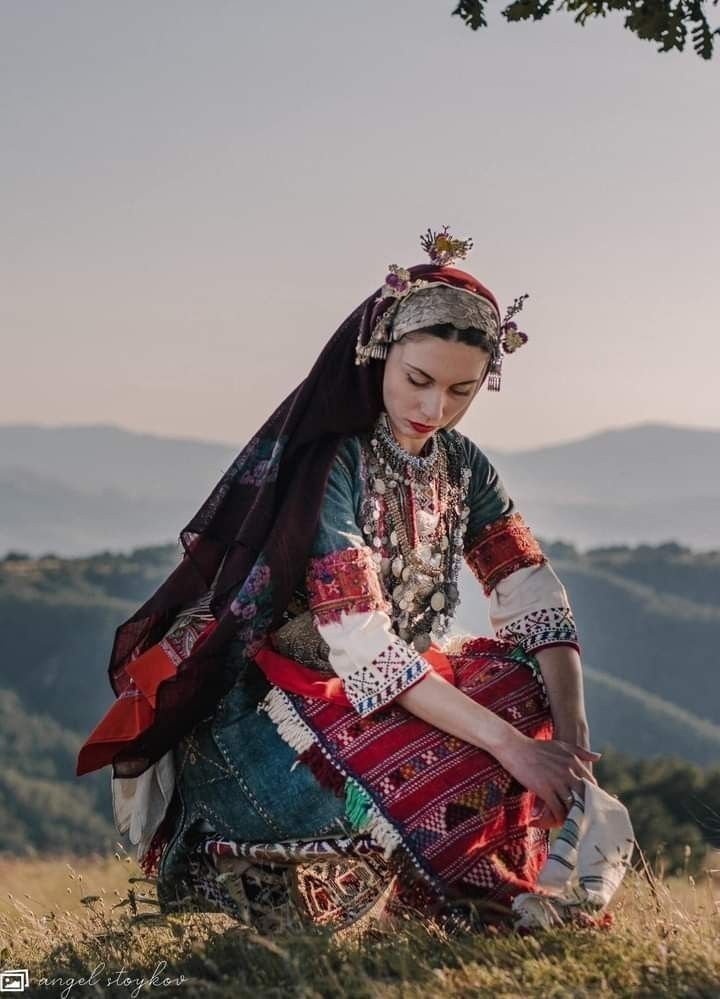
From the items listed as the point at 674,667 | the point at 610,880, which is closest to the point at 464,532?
the point at 610,880

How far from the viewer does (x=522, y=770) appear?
3588 mm

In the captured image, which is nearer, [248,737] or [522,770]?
[522,770]

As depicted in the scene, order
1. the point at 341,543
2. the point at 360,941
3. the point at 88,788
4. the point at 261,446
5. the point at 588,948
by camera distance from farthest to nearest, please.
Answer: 1. the point at 88,788
2. the point at 261,446
3. the point at 341,543
4. the point at 360,941
5. the point at 588,948

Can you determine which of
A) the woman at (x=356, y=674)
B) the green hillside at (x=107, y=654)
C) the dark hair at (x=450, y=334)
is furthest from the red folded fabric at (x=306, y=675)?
the green hillside at (x=107, y=654)

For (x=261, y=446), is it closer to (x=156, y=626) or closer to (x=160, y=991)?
(x=156, y=626)

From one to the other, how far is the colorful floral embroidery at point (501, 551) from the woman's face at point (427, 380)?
0.47 metres

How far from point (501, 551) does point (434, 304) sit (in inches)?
33.5

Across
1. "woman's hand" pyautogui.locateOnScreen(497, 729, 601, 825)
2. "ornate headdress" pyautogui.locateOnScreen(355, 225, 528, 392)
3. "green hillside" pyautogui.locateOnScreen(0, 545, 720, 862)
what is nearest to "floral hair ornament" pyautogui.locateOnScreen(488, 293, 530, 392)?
"ornate headdress" pyautogui.locateOnScreen(355, 225, 528, 392)

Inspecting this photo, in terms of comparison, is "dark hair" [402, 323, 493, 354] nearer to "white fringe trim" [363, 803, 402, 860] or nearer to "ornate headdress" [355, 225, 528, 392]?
"ornate headdress" [355, 225, 528, 392]

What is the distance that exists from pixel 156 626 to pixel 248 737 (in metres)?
0.45

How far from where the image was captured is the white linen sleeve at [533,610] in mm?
4129

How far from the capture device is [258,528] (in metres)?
3.93

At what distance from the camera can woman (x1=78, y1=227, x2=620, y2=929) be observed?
3.67m

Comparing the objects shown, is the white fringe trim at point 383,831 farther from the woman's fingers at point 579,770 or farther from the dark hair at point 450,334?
the dark hair at point 450,334
